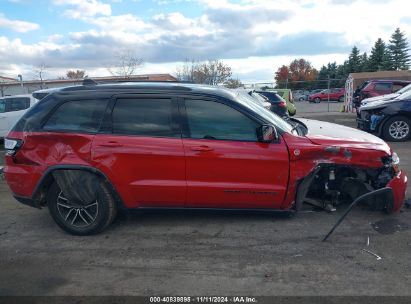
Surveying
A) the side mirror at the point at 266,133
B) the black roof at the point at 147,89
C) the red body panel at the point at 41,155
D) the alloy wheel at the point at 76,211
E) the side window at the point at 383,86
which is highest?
the side window at the point at 383,86

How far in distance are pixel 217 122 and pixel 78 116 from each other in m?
1.59

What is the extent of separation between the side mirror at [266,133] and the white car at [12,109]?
9.70m

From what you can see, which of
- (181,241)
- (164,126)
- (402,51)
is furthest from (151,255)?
(402,51)

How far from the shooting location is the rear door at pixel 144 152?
4438 mm

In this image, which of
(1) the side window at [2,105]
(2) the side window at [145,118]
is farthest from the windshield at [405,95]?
(1) the side window at [2,105]

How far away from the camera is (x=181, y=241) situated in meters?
4.39

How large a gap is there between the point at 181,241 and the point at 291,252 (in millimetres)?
1170

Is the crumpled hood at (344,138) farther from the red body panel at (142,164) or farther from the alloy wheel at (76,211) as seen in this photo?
the alloy wheel at (76,211)

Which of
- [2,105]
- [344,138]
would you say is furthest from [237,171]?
[2,105]

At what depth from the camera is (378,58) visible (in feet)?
182

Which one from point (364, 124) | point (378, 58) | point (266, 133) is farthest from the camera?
point (378, 58)

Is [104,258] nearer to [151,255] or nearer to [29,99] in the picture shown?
[151,255]

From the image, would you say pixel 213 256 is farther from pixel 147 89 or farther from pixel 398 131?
pixel 398 131

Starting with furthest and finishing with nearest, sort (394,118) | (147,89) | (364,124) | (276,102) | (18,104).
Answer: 1. (276,102)
2. (18,104)
3. (364,124)
4. (394,118)
5. (147,89)
